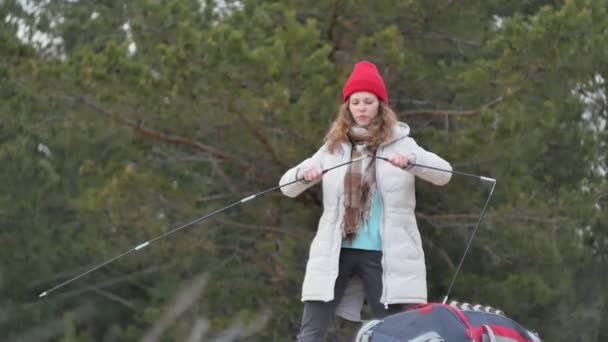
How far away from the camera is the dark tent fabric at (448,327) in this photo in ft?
11.1

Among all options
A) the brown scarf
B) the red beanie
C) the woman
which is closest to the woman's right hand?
the woman

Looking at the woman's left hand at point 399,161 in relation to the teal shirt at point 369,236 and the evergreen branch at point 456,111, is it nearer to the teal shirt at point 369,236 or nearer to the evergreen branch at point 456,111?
the teal shirt at point 369,236

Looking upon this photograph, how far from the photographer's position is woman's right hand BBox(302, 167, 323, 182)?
4.02m

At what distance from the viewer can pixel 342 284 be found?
4.11 meters

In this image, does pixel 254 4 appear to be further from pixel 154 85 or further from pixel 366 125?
pixel 366 125

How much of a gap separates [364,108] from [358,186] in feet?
0.96

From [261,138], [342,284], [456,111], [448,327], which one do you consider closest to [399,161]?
[342,284]

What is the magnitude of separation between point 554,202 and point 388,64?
1.98 meters

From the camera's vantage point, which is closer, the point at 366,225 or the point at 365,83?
the point at 366,225

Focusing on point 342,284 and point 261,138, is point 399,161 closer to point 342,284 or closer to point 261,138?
point 342,284

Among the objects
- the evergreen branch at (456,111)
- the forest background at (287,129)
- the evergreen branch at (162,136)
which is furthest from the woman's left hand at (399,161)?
the evergreen branch at (162,136)

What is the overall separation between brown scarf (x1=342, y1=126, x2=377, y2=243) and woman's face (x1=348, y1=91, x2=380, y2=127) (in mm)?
38

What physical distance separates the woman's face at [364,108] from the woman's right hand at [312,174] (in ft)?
0.88

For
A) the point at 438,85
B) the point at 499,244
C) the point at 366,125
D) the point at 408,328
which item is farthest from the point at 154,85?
the point at 408,328
